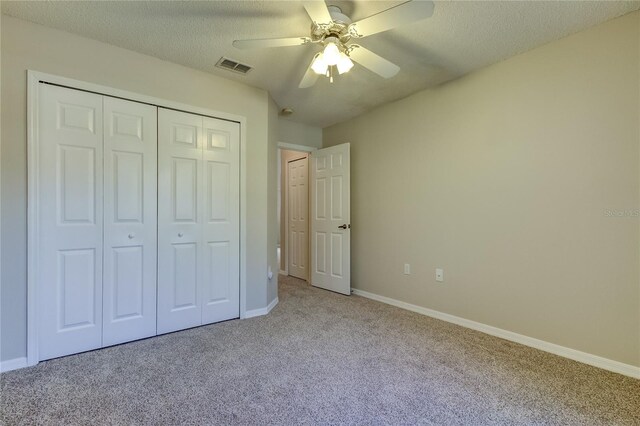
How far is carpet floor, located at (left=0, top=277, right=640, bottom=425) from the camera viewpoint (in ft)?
5.32

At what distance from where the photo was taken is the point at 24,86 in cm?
212

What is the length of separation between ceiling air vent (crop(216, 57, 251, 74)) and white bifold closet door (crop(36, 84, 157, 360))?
2.40 ft

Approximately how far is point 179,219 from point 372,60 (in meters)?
2.08

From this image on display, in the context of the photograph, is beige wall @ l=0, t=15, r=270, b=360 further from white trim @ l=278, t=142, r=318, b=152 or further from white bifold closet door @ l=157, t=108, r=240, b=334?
white trim @ l=278, t=142, r=318, b=152

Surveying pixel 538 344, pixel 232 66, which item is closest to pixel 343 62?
pixel 232 66

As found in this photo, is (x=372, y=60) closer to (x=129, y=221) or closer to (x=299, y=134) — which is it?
(x=129, y=221)

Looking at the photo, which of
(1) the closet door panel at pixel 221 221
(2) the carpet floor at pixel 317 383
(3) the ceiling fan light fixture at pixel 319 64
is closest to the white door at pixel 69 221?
(2) the carpet floor at pixel 317 383

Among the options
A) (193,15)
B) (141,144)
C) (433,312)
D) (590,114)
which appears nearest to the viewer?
(193,15)

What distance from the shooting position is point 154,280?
104 inches

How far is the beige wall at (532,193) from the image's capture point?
2.11 m

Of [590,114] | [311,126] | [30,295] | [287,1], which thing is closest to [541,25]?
[590,114]

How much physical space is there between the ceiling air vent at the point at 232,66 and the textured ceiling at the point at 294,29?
6 cm

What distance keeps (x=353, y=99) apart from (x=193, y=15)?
1916 millimetres

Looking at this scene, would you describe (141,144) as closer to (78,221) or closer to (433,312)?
(78,221)
